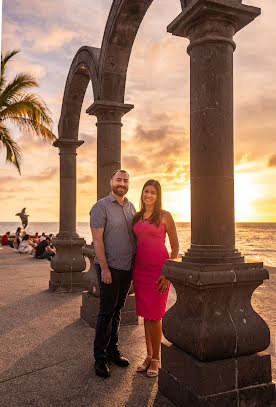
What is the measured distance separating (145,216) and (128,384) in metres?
1.58

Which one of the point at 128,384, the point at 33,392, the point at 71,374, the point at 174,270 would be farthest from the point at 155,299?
the point at 33,392

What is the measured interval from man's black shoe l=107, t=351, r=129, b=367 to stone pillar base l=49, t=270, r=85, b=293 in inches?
152

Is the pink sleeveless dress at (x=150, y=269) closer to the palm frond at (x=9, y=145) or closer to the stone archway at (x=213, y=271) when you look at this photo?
the stone archway at (x=213, y=271)

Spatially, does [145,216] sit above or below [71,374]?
above

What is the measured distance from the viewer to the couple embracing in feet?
12.0

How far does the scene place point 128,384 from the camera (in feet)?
11.1

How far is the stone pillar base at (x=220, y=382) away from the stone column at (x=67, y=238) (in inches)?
188

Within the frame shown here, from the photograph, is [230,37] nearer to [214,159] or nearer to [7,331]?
[214,159]

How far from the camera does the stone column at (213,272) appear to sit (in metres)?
2.92

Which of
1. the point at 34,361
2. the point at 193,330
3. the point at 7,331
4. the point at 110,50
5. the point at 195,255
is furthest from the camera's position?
the point at 110,50

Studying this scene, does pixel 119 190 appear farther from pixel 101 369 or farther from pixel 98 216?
pixel 101 369

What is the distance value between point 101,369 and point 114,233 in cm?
131

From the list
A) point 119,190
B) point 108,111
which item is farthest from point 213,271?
point 108,111

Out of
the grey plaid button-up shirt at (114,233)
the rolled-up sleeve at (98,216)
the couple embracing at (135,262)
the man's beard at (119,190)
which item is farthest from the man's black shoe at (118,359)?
the man's beard at (119,190)
